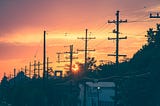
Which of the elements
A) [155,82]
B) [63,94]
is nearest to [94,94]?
[63,94]

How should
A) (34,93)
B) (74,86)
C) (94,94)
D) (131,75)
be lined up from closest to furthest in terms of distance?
(131,75), (34,93), (74,86), (94,94)

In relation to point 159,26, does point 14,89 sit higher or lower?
lower

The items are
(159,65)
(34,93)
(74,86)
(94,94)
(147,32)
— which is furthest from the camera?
(94,94)

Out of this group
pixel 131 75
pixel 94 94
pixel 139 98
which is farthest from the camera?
pixel 94 94

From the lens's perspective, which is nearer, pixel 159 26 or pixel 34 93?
pixel 159 26

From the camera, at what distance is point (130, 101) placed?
81250mm

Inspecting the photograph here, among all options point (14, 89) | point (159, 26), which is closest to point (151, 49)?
point (159, 26)

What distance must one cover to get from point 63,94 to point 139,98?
3795 cm

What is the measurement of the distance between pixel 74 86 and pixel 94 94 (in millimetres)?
38192

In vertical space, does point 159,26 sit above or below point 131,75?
above

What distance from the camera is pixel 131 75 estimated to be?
287ft

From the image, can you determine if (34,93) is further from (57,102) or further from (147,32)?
(147,32)

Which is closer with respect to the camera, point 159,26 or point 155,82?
point 155,82

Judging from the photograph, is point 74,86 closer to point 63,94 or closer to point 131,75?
point 63,94
